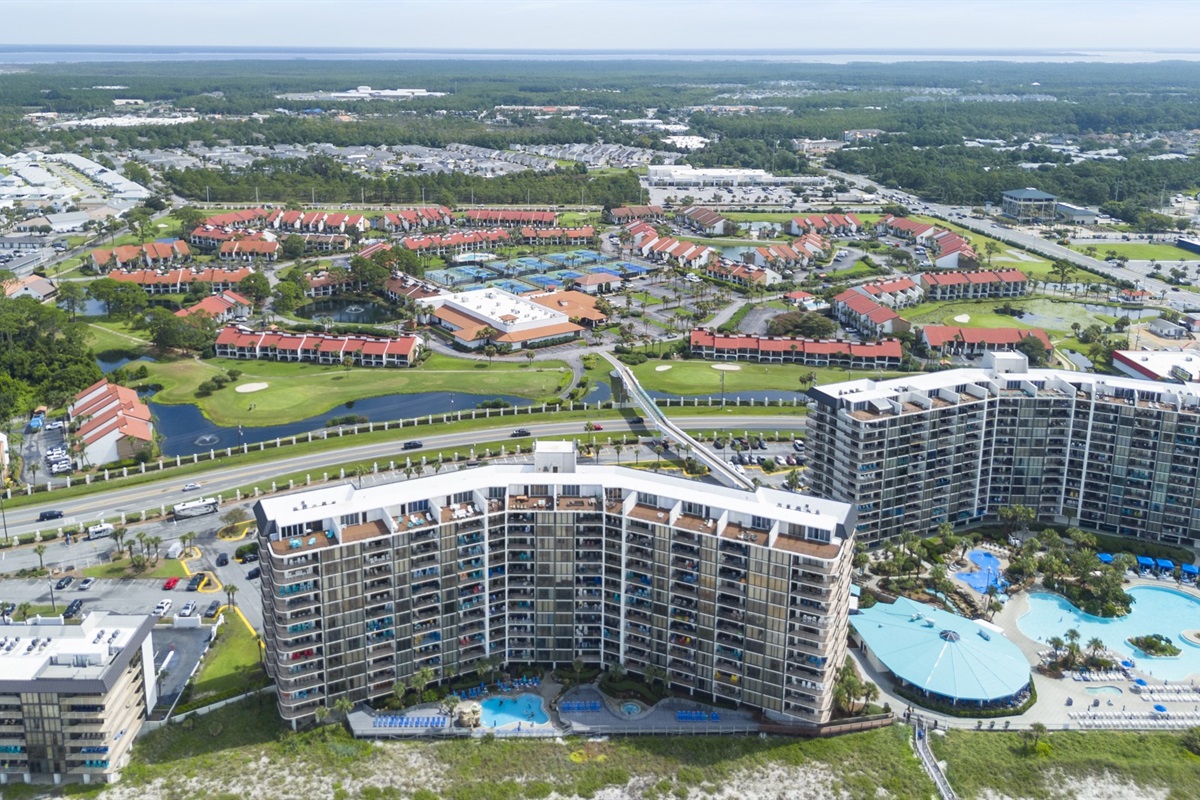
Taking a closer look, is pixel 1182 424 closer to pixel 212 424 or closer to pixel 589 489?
pixel 589 489

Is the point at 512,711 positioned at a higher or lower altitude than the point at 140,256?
lower

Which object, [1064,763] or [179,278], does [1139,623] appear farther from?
[179,278]

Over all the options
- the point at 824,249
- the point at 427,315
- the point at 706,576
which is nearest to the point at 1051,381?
the point at 706,576

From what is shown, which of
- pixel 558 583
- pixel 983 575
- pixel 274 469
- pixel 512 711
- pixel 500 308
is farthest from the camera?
pixel 500 308

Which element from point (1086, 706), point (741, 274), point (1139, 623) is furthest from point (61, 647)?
point (741, 274)

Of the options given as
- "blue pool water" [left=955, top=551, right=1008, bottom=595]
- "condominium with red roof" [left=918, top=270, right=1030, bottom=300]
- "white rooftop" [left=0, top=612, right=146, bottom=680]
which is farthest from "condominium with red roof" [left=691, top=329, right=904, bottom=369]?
"white rooftop" [left=0, top=612, right=146, bottom=680]

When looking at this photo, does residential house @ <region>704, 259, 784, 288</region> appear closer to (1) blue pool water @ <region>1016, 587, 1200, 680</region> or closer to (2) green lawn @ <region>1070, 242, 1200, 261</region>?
(2) green lawn @ <region>1070, 242, 1200, 261</region>
